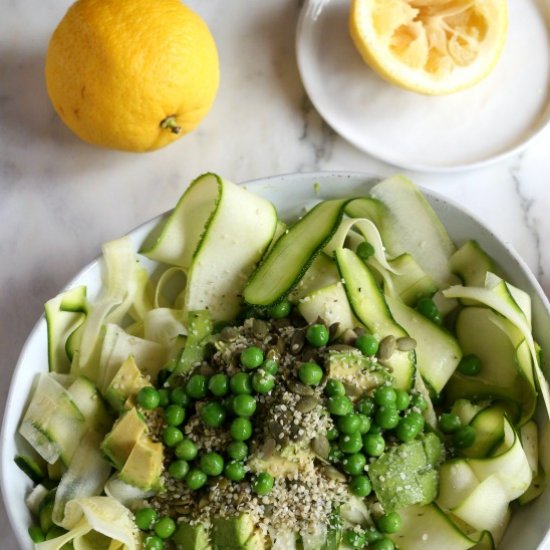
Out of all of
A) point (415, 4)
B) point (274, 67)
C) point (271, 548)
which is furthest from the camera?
point (274, 67)

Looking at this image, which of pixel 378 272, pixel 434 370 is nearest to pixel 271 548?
pixel 434 370

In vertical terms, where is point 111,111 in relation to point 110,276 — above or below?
above

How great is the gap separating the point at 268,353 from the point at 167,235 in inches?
14.8

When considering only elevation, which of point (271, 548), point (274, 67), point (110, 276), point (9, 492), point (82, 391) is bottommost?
point (271, 548)

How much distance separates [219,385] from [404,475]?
0.43 meters

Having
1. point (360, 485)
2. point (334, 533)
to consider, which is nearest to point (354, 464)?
point (360, 485)

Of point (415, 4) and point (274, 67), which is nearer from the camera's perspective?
point (415, 4)

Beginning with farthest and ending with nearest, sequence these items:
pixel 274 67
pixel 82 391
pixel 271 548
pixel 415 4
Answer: pixel 274 67 → pixel 415 4 → pixel 82 391 → pixel 271 548

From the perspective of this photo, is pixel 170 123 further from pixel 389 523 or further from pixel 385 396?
pixel 389 523

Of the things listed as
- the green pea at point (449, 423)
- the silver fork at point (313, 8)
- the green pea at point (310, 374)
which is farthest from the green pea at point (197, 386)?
the silver fork at point (313, 8)

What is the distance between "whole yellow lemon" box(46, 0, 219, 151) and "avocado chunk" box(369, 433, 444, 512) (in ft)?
3.04

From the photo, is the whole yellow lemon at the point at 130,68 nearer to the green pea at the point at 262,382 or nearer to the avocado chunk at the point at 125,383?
the avocado chunk at the point at 125,383

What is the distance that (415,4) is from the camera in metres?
2.16

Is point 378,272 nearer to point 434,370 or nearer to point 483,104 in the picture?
point 434,370
